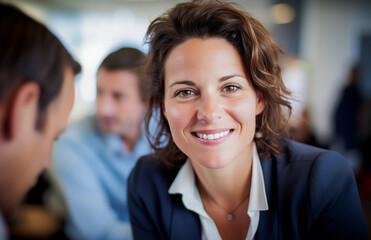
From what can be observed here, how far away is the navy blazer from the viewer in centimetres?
97

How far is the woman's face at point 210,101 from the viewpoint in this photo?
100 centimetres

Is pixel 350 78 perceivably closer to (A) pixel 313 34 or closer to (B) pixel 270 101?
(A) pixel 313 34

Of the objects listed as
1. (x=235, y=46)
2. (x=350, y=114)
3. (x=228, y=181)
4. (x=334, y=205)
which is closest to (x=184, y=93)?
(x=235, y=46)

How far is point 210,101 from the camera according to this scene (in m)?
0.99

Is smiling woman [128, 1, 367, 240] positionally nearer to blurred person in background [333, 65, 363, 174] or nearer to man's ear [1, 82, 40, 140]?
man's ear [1, 82, 40, 140]

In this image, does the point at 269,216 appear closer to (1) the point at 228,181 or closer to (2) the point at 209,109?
(1) the point at 228,181

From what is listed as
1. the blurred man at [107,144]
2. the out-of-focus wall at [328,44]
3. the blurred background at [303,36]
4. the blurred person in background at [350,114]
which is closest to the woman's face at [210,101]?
the blurred man at [107,144]

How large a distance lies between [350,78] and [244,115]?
467cm

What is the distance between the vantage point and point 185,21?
109cm

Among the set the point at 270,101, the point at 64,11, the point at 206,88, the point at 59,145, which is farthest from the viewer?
the point at 64,11

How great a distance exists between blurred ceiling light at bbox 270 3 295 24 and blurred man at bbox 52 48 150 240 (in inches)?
204

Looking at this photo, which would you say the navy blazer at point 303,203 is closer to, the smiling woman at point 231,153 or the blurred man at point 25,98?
the smiling woman at point 231,153

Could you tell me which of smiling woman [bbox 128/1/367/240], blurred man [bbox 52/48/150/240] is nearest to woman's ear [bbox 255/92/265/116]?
smiling woman [bbox 128/1/367/240]

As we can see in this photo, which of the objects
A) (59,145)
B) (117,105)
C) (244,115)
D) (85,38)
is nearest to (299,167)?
A: (244,115)
